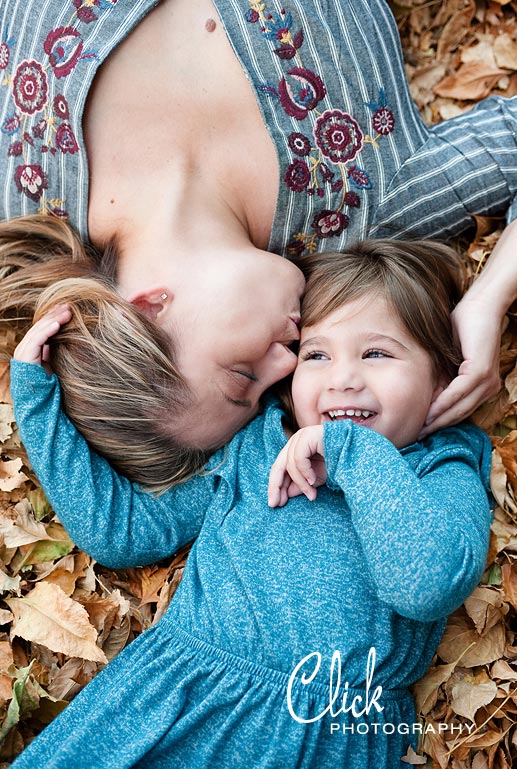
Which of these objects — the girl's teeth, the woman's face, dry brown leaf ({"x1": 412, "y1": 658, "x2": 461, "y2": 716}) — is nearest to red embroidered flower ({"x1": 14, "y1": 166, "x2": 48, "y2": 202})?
the woman's face

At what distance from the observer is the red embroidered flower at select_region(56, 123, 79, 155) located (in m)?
2.66

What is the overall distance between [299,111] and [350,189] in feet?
1.05

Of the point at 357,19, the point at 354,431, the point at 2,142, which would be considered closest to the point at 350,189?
the point at 357,19

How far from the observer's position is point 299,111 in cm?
273

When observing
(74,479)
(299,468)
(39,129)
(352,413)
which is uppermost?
(39,129)

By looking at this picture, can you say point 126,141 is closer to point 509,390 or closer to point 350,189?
point 350,189

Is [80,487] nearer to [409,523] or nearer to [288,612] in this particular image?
[288,612]

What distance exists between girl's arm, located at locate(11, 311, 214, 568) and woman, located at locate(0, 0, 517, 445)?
350 mm

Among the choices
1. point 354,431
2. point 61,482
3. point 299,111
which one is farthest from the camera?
point 299,111

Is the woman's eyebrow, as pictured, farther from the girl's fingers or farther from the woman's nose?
the girl's fingers

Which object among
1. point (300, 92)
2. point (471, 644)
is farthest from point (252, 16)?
point (471, 644)

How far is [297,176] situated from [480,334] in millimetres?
819

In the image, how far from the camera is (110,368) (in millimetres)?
2469

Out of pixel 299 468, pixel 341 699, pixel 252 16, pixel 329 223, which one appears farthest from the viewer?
pixel 329 223
